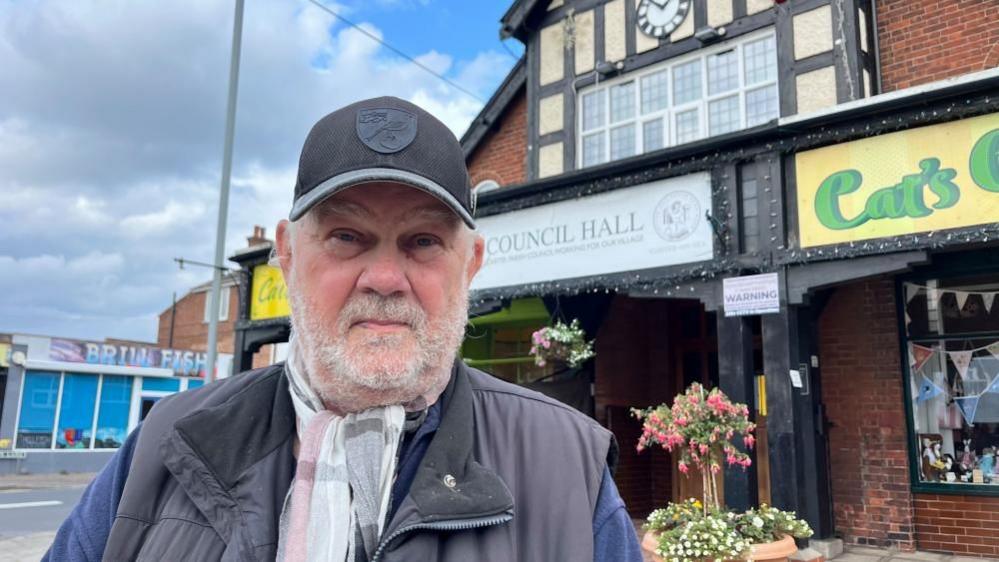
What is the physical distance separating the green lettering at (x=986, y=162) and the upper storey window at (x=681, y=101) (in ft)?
9.27

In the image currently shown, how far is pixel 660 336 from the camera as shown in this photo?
33.0ft

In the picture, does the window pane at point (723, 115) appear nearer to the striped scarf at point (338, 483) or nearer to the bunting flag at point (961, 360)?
the bunting flag at point (961, 360)

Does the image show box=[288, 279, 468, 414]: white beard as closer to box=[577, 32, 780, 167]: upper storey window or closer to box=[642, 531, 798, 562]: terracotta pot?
box=[642, 531, 798, 562]: terracotta pot

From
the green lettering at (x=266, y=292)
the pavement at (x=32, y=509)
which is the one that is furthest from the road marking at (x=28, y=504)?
the green lettering at (x=266, y=292)

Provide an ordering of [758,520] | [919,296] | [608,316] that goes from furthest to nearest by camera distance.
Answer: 1. [608,316]
2. [919,296]
3. [758,520]

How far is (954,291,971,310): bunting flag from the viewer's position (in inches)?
287

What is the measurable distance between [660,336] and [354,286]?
9.01 metres

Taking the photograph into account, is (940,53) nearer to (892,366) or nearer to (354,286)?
(892,366)

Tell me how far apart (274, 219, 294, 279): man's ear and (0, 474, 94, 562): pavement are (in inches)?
188

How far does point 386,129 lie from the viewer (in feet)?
4.74

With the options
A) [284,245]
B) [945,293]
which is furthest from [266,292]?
[284,245]

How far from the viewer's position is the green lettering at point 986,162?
215 inches

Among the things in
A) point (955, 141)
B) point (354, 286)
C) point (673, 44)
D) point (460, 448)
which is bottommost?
point (460, 448)

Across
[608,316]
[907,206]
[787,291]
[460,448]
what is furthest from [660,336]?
[460,448]
